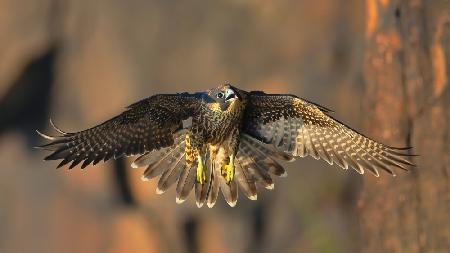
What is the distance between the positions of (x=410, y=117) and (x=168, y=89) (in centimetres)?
280

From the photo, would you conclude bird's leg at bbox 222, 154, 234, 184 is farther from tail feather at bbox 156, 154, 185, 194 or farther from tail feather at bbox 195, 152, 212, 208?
tail feather at bbox 156, 154, 185, 194

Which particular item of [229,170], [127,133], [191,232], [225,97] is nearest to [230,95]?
[225,97]

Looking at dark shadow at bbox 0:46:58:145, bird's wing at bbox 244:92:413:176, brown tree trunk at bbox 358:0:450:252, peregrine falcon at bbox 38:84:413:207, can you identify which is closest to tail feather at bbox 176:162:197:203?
peregrine falcon at bbox 38:84:413:207

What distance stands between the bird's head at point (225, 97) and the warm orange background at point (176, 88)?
4747mm

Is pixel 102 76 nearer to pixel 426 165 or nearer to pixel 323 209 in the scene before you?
pixel 323 209

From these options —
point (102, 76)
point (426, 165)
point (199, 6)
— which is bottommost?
point (426, 165)

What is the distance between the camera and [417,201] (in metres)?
11.1

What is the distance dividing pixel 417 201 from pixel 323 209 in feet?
5.60

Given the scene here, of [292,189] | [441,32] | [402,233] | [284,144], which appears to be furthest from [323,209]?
[284,144]

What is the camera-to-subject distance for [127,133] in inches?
311

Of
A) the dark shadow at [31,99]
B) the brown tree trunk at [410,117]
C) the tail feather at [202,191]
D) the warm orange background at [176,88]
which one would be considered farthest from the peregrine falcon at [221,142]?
the dark shadow at [31,99]

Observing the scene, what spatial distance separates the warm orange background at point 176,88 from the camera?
41.3 ft

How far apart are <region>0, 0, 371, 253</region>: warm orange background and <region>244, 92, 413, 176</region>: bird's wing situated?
407 cm

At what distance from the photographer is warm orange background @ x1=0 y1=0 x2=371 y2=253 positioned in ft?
41.3
